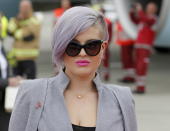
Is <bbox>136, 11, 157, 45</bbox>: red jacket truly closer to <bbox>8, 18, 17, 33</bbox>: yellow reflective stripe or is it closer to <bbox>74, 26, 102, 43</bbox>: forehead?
<bbox>8, 18, 17, 33</bbox>: yellow reflective stripe

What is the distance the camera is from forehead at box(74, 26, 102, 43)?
1.84 meters

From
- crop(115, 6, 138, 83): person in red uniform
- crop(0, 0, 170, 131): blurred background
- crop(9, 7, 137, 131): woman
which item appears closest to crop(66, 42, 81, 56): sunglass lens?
crop(9, 7, 137, 131): woman

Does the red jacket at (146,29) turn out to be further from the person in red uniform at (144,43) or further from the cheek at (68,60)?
the cheek at (68,60)

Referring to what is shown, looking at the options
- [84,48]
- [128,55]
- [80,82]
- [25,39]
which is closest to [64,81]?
[80,82]

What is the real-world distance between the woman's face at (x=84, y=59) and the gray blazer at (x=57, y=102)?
0.07 m

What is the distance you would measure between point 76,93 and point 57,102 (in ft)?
0.29

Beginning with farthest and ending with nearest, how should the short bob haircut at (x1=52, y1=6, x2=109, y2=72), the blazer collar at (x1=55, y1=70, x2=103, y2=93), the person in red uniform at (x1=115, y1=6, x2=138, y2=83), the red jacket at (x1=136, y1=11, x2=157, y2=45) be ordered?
1. the person in red uniform at (x1=115, y1=6, x2=138, y2=83)
2. the red jacket at (x1=136, y1=11, x2=157, y2=45)
3. the blazer collar at (x1=55, y1=70, x2=103, y2=93)
4. the short bob haircut at (x1=52, y1=6, x2=109, y2=72)

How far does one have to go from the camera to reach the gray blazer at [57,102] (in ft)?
6.08

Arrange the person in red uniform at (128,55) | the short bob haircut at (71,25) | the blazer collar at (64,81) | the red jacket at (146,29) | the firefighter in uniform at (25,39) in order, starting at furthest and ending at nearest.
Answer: the person in red uniform at (128,55), the red jacket at (146,29), the firefighter in uniform at (25,39), the blazer collar at (64,81), the short bob haircut at (71,25)

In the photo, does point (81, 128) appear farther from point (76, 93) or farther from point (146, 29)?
point (146, 29)

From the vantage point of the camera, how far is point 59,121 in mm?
1838

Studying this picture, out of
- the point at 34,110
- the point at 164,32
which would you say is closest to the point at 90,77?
the point at 34,110

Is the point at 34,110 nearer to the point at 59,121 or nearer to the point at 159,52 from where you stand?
the point at 59,121

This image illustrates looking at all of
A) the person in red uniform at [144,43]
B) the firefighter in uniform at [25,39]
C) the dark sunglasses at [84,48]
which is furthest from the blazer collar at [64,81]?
the person in red uniform at [144,43]
